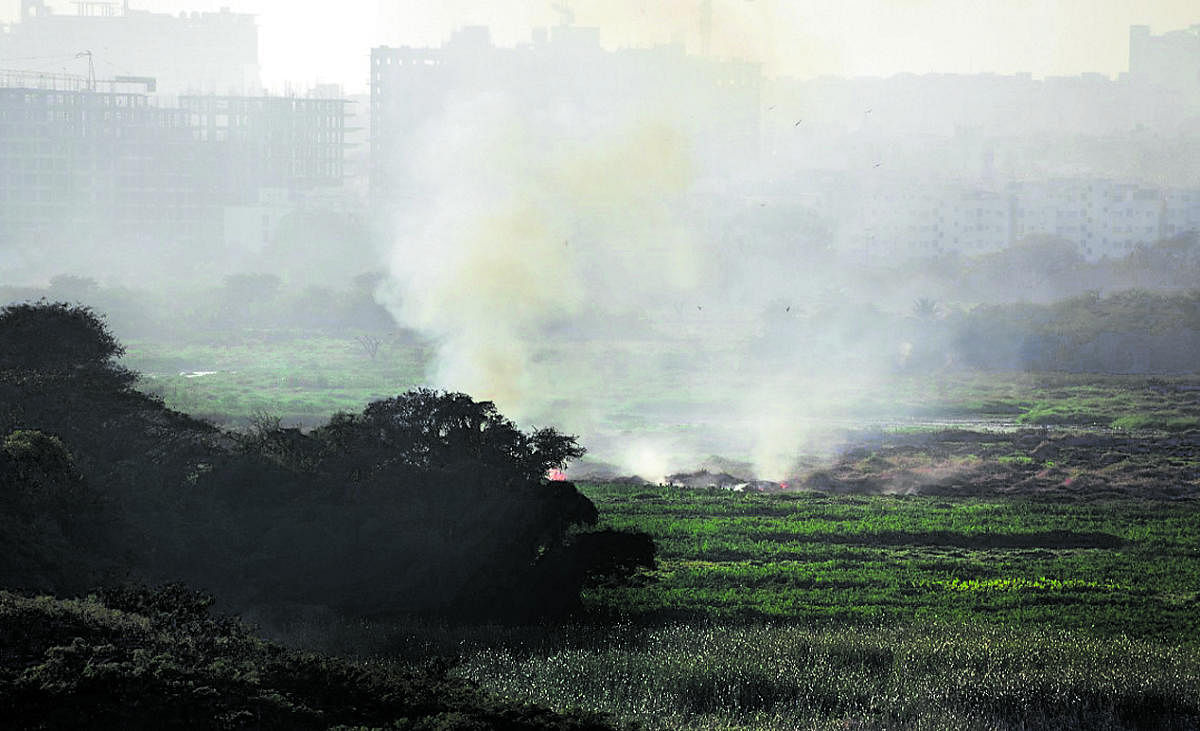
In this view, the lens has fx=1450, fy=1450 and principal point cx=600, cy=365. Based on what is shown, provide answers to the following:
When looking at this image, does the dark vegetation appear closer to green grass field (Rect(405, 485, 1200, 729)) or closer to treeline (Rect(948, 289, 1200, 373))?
green grass field (Rect(405, 485, 1200, 729))

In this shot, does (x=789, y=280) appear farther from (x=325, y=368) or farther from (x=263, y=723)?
(x=263, y=723)

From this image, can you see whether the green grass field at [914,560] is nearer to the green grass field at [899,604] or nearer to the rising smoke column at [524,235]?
the green grass field at [899,604]

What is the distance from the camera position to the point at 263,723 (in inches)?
693

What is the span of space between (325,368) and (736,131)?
50045 mm

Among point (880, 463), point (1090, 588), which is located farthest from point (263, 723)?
point (880, 463)

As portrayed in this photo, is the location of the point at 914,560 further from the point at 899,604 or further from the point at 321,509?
the point at 321,509

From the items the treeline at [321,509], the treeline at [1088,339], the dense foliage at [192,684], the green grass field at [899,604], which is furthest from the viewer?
the treeline at [1088,339]

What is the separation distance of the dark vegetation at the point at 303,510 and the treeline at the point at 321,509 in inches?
1.3

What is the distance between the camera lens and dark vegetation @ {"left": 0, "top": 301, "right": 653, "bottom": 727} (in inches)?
1041

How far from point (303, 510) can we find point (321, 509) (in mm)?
359

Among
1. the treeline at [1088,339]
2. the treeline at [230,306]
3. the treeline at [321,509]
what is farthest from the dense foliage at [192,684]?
the treeline at [1088,339]

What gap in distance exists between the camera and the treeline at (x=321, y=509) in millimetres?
26828

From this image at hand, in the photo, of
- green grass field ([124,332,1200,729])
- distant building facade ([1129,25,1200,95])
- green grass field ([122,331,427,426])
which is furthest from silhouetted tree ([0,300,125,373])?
distant building facade ([1129,25,1200,95])

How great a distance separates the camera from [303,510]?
29062 millimetres
